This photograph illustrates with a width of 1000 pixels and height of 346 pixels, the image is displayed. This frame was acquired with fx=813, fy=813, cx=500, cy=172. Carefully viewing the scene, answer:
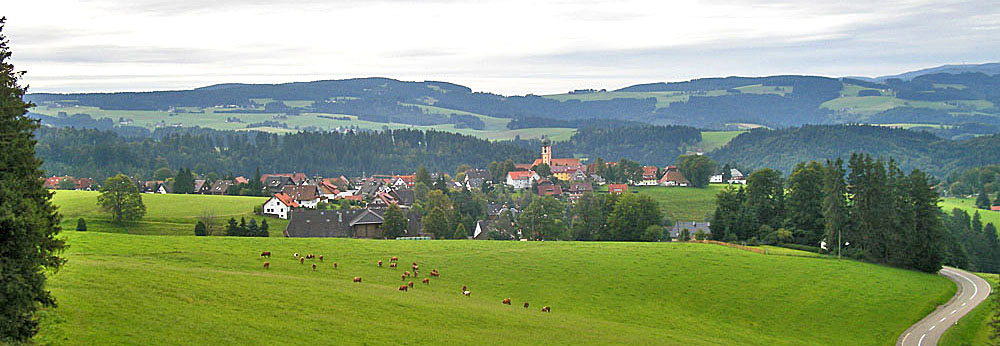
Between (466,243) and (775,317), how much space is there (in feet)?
68.1

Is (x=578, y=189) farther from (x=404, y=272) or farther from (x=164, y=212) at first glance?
(x=404, y=272)

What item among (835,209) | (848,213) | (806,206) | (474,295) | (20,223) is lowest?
(474,295)

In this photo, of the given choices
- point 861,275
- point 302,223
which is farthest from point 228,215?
point 861,275

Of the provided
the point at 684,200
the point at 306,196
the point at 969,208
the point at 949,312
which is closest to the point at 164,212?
the point at 306,196

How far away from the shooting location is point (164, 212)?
3169 inches

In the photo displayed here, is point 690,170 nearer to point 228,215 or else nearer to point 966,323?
point 228,215

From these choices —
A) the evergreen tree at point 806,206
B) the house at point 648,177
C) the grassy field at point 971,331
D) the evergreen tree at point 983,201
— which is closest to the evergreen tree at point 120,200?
the evergreen tree at point 806,206

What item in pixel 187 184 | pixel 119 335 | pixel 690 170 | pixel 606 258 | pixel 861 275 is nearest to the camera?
pixel 119 335

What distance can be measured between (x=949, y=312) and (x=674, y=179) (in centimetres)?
10600

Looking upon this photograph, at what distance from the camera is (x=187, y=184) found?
118438mm

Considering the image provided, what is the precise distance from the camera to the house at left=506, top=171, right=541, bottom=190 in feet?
530

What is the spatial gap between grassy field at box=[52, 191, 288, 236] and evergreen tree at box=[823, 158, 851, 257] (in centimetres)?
4845

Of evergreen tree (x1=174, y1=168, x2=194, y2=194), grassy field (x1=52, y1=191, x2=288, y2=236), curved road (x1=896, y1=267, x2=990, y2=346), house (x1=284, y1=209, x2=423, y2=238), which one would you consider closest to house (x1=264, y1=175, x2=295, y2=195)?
evergreen tree (x1=174, y1=168, x2=194, y2=194)

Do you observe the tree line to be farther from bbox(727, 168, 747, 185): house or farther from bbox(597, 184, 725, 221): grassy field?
bbox(727, 168, 747, 185): house
